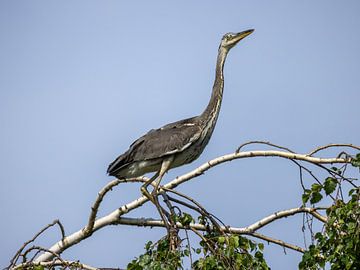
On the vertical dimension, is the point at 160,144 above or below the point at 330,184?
above

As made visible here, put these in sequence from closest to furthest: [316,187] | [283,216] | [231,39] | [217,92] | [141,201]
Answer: [316,187] < [283,216] < [141,201] < [217,92] < [231,39]

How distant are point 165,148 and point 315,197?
2.94 metres

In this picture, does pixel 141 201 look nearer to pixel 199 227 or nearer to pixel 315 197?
pixel 199 227

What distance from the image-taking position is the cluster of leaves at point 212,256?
647cm

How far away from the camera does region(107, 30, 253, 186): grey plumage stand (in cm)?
954

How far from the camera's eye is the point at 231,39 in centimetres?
1093

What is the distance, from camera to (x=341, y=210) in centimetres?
645

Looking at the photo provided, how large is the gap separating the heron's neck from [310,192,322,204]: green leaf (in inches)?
125

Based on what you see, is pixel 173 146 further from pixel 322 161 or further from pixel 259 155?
pixel 322 161

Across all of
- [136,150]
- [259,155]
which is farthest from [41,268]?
[136,150]

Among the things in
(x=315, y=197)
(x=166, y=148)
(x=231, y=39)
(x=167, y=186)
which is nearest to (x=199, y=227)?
(x=167, y=186)

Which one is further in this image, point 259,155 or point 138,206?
point 138,206

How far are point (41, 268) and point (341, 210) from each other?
2604 millimetres

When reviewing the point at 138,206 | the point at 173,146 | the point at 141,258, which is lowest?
the point at 141,258
